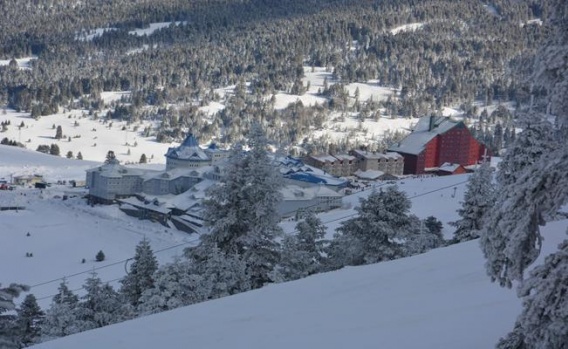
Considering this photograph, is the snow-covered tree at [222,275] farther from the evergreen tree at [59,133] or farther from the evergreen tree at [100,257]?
the evergreen tree at [59,133]

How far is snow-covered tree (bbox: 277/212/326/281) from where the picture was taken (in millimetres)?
16047

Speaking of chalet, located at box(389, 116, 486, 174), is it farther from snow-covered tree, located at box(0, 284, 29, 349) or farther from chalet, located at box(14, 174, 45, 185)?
snow-covered tree, located at box(0, 284, 29, 349)

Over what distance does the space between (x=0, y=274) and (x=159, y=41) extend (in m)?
137

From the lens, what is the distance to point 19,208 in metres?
47.6

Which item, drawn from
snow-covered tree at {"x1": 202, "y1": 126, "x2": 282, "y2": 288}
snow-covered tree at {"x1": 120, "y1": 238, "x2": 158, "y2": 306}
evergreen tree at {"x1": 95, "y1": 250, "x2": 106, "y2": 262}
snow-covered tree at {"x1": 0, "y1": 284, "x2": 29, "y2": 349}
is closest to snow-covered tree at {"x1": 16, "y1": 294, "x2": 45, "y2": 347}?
snow-covered tree at {"x1": 120, "y1": 238, "x2": 158, "y2": 306}

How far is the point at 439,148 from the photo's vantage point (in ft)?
204

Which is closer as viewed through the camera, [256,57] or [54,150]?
[54,150]

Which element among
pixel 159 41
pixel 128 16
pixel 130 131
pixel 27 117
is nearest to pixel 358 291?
pixel 130 131

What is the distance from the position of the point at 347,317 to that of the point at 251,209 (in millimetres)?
9867

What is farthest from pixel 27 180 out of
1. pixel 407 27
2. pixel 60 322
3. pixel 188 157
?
pixel 407 27

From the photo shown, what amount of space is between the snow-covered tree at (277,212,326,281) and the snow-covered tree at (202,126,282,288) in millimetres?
678

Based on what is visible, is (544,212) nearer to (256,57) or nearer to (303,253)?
(303,253)

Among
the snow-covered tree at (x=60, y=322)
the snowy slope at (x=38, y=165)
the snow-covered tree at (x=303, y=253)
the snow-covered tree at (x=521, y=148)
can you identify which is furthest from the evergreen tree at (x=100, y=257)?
the snowy slope at (x=38, y=165)

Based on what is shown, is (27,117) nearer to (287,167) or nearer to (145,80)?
(145,80)
